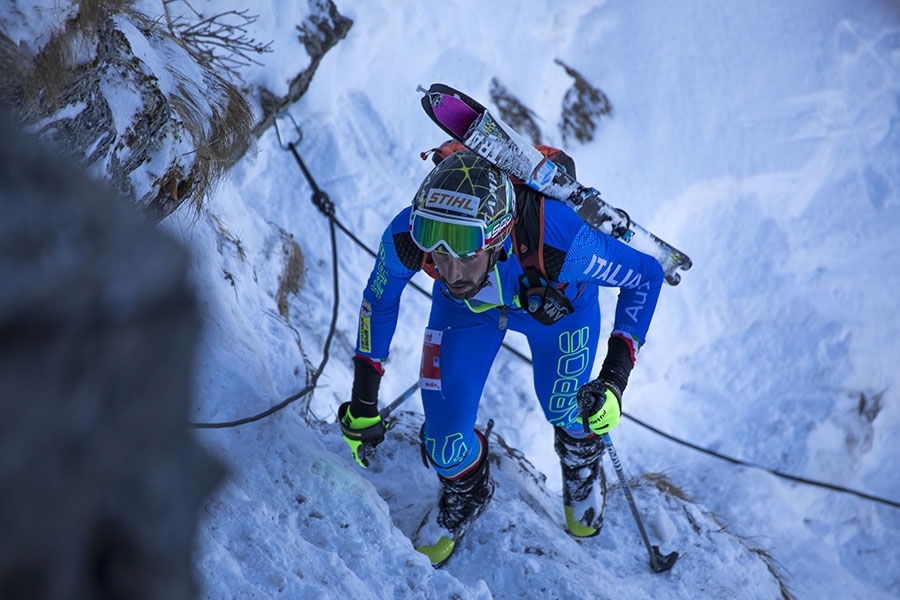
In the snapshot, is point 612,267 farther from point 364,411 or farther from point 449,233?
point 364,411

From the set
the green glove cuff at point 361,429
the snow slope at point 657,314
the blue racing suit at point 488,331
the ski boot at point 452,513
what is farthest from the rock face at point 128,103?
the ski boot at point 452,513

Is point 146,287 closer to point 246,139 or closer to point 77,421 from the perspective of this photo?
point 77,421

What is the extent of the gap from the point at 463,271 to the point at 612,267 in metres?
0.92

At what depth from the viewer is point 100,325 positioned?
2.10 ft

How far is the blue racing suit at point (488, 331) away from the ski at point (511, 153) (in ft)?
0.45

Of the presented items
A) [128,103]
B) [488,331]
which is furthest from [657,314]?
[128,103]

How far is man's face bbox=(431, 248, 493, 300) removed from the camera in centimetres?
354

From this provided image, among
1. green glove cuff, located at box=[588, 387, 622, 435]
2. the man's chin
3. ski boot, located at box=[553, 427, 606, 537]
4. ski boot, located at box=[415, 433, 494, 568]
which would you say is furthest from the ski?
ski boot, located at box=[415, 433, 494, 568]

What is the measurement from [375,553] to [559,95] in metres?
6.89

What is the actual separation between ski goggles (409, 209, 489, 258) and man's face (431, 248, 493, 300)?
0.09 m

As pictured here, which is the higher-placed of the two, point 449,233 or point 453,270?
point 449,233

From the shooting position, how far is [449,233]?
335cm

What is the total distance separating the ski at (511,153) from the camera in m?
3.64

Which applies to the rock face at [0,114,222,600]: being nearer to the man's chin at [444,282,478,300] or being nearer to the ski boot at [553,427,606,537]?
the man's chin at [444,282,478,300]
